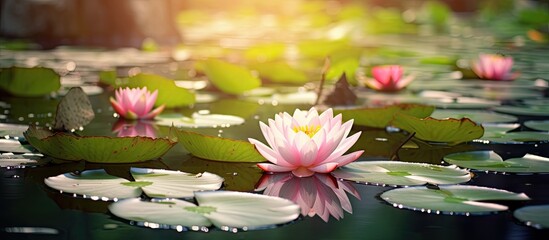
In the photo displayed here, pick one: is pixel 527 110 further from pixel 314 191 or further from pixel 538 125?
pixel 314 191

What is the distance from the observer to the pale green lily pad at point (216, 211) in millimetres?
1226

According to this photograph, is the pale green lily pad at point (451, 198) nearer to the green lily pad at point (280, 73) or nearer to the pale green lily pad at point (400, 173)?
the pale green lily pad at point (400, 173)

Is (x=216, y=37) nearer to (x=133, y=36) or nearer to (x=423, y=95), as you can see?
(x=133, y=36)

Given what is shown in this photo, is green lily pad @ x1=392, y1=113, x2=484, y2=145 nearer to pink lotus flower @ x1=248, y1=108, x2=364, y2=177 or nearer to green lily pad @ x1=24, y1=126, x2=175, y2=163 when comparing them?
pink lotus flower @ x1=248, y1=108, x2=364, y2=177

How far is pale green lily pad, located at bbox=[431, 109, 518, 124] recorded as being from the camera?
2428 mm

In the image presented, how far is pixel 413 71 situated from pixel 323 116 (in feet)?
8.97

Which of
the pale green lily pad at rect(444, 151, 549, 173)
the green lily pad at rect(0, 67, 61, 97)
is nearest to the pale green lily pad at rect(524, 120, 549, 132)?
the pale green lily pad at rect(444, 151, 549, 173)

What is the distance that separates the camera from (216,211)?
1278mm

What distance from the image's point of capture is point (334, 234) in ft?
3.99

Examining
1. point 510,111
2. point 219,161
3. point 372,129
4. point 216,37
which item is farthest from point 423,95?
point 216,37

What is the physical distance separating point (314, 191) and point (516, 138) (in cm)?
83

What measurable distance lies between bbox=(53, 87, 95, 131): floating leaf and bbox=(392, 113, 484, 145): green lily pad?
2.78ft

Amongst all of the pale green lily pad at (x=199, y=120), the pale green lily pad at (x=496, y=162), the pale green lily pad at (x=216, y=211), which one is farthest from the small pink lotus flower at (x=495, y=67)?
the pale green lily pad at (x=216, y=211)

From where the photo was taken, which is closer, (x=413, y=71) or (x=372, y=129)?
(x=372, y=129)
